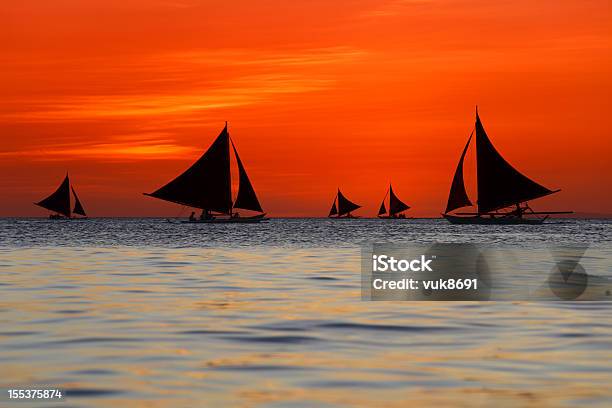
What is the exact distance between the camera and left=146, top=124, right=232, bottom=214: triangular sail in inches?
3986

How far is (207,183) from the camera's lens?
339 feet

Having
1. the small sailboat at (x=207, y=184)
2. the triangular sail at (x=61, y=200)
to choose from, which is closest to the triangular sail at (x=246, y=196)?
the small sailboat at (x=207, y=184)

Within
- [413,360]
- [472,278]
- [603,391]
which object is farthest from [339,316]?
[472,278]

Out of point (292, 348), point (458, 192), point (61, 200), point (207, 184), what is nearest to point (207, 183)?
point (207, 184)

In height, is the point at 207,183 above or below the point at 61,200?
above

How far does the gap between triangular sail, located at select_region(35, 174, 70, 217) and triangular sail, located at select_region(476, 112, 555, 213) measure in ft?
299

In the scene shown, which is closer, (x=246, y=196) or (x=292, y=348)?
(x=292, y=348)

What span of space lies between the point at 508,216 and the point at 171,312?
101607 millimetres

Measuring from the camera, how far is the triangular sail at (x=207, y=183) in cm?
10125

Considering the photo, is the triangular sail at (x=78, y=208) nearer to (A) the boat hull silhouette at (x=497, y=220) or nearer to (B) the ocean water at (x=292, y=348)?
(A) the boat hull silhouette at (x=497, y=220)

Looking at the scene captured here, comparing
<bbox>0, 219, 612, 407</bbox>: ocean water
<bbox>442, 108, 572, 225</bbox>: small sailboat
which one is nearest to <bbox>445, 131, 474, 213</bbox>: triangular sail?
<bbox>442, 108, 572, 225</bbox>: small sailboat

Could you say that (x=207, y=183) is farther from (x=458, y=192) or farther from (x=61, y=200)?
(x=61, y=200)

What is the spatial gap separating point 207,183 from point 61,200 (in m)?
78.7

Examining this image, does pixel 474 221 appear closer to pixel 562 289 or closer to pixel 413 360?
pixel 562 289
